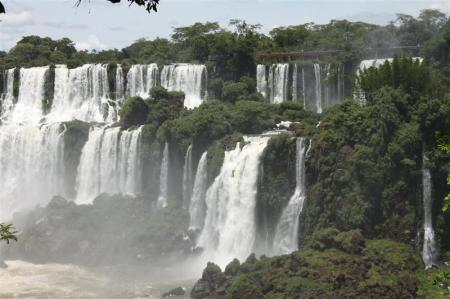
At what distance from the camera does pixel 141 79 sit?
47.8m

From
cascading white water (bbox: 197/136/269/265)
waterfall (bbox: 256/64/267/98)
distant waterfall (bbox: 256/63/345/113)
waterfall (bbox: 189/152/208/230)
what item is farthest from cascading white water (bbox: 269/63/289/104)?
cascading white water (bbox: 197/136/269/265)

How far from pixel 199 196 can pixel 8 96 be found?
899 inches

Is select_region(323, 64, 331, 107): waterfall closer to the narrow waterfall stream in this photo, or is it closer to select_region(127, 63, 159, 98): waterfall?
the narrow waterfall stream

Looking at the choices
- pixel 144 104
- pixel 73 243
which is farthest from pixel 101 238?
pixel 144 104

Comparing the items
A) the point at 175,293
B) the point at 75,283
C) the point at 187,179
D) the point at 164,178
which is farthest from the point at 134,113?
the point at 175,293

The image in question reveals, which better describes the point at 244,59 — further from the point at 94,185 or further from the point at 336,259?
the point at 336,259

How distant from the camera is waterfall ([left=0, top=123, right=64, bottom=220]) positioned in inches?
1651

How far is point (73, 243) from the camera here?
112 feet

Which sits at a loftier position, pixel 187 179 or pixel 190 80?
pixel 190 80

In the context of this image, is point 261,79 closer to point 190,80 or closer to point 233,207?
point 190,80

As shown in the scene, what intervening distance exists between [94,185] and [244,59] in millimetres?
12716

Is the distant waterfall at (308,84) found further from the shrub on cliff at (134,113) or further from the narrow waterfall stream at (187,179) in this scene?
→ the narrow waterfall stream at (187,179)

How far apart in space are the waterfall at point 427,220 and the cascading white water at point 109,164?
15575 millimetres

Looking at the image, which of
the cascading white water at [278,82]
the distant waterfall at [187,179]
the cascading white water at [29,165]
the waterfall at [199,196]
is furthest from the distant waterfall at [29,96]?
the waterfall at [199,196]
